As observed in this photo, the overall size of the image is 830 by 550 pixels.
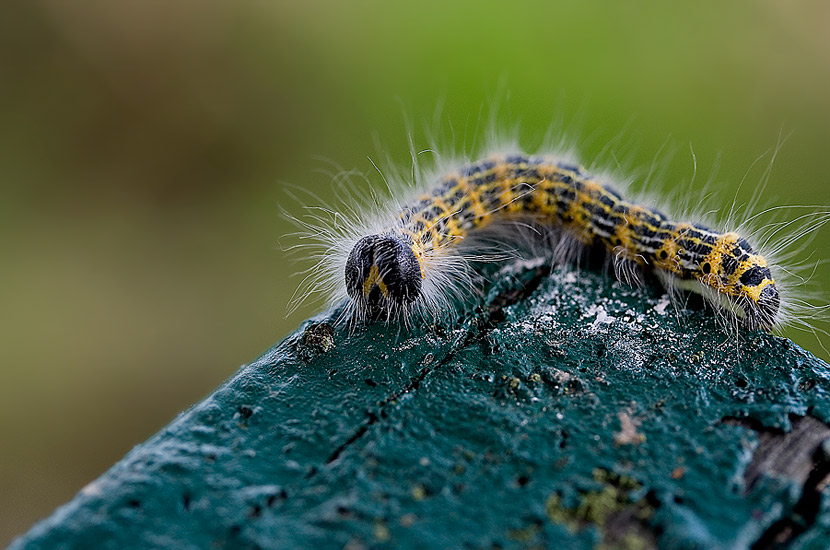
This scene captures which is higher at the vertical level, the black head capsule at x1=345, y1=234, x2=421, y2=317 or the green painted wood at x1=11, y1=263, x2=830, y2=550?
the black head capsule at x1=345, y1=234, x2=421, y2=317

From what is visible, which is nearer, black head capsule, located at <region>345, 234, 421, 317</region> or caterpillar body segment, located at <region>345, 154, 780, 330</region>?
black head capsule, located at <region>345, 234, 421, 317</region>

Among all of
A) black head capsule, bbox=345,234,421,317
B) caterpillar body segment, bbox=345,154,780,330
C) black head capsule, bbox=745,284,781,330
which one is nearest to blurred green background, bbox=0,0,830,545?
caterpillar body segment, bbox=345,154,780,330

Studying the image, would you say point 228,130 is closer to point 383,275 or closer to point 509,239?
point 509,239

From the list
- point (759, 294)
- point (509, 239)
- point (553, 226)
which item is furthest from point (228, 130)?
point (759, 294)

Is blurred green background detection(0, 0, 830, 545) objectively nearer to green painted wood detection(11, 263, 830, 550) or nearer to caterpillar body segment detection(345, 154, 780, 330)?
caterpillar body segment detection(345, 154, 780, 330)

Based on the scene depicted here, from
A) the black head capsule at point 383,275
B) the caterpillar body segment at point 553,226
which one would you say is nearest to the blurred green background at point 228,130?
the caterpillar body segment at point 553,226
